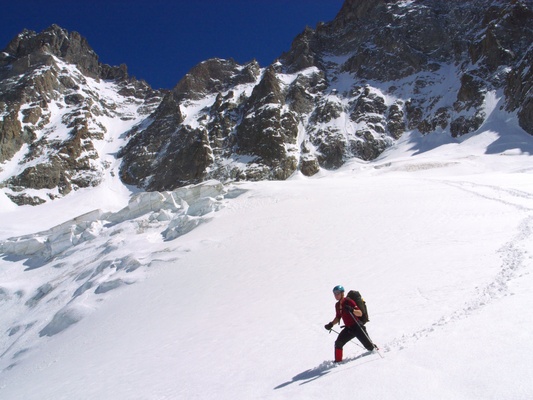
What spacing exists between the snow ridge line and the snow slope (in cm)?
5

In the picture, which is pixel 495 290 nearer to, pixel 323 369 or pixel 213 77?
pixel 323 369

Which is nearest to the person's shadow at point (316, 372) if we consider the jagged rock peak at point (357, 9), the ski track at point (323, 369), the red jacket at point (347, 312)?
the ski track at point (323, 369)

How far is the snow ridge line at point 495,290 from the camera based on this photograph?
7.00 meters

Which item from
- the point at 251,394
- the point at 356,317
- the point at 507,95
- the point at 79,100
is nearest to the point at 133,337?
the point at 251,394

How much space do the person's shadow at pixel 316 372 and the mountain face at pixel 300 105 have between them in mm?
73605

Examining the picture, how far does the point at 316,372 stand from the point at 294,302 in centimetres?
522

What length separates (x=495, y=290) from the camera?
8305 millimetres

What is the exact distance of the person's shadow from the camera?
260 inches

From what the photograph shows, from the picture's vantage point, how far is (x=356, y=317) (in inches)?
274

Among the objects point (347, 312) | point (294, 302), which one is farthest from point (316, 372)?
point (294, 302)

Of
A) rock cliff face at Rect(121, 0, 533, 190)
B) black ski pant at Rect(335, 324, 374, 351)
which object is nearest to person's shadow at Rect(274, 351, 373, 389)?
black ski pant at Rect(335, 324, 374, 351)

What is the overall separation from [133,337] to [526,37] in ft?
317

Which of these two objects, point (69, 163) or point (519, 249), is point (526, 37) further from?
point (69, 163)

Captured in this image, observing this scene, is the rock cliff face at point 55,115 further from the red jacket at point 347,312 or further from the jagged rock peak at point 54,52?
the red jacket at point 347,312
